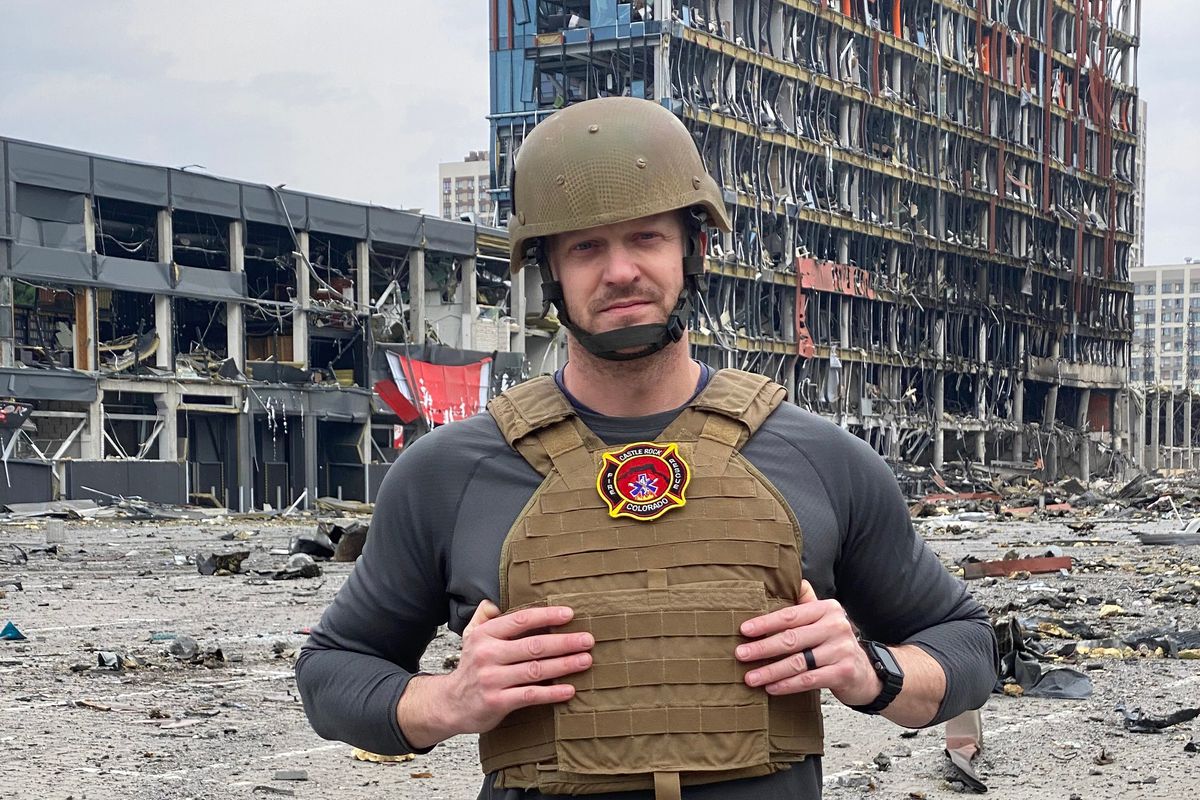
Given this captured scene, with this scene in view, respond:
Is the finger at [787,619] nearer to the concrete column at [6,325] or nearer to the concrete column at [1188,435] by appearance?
the concrete column at [6,325]

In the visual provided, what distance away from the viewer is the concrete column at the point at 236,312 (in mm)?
44875

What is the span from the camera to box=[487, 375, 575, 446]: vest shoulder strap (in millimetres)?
2555

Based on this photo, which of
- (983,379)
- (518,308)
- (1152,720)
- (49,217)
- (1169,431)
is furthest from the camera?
(1169,431)

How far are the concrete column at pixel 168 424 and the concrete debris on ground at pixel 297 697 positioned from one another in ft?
71.5

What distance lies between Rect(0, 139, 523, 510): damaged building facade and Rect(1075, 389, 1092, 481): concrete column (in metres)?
41.5

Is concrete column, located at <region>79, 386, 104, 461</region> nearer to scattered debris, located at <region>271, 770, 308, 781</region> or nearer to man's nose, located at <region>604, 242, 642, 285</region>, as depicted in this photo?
scattered debris, located at <region>271, 770, 308, 781</region>

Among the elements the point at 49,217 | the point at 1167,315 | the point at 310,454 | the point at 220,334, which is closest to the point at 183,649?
the point at 49,217

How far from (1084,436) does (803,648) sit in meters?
87.6

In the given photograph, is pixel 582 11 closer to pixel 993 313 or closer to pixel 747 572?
pixel 993 313

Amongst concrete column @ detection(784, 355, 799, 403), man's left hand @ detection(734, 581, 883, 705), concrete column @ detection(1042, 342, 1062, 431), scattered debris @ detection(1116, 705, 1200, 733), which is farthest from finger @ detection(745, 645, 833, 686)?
concrete column @ detection(1042, 342, 1062, 431)

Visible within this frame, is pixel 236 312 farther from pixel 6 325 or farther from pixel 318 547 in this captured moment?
pixel 318 547

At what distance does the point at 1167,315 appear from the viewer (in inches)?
6998

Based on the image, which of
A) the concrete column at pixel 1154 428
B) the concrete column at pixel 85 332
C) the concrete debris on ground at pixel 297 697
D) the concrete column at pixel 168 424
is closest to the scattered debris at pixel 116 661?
the concrete debris on ground at pixel 297 697

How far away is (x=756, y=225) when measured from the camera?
211ft
